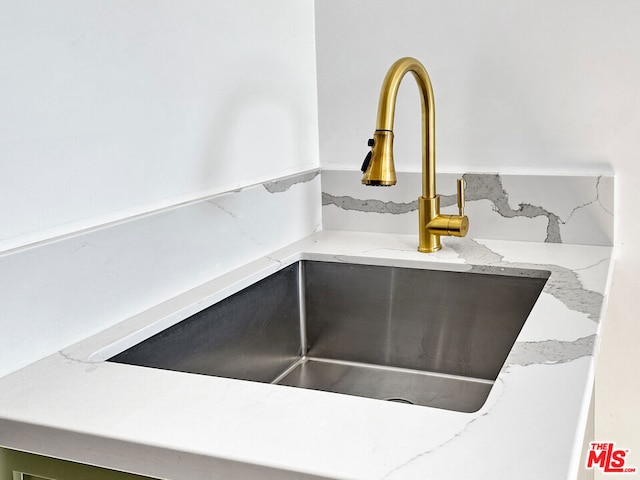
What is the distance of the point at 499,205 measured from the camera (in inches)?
59.9

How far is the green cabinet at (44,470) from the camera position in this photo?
0.73 meters

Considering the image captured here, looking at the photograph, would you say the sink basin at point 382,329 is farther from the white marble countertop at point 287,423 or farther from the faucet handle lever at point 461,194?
the white marble countertop at point 287,423

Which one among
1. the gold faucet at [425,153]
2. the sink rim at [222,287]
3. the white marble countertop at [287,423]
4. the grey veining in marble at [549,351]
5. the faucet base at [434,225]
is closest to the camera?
the white marble countertop at [287,423]

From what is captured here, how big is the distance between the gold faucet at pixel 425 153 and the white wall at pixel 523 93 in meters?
0.17

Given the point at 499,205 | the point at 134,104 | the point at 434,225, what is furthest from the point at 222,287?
the point at 499,205

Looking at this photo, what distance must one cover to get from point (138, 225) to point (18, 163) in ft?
0.75

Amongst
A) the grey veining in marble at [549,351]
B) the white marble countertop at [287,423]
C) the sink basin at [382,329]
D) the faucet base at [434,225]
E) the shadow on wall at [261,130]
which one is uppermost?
the shadow on wall at [261,130]

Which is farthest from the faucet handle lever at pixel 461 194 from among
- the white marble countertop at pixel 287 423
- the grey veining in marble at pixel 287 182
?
the white marble countertop at pixel 287 423

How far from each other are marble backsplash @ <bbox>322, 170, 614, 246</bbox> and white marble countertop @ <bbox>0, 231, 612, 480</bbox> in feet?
1.82

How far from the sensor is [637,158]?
4.66ft

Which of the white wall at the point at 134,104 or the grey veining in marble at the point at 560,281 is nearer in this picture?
the white wall at the point at 134,104

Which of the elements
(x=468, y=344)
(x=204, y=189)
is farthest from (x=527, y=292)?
(x=204, y=189)

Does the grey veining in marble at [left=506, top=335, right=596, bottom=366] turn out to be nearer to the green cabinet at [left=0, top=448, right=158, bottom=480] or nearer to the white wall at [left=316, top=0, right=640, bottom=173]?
the green cabinet at [left=0, top=448, right=158, bottom=480]

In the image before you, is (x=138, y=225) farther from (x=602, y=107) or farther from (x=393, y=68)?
(x=602, y=107)
